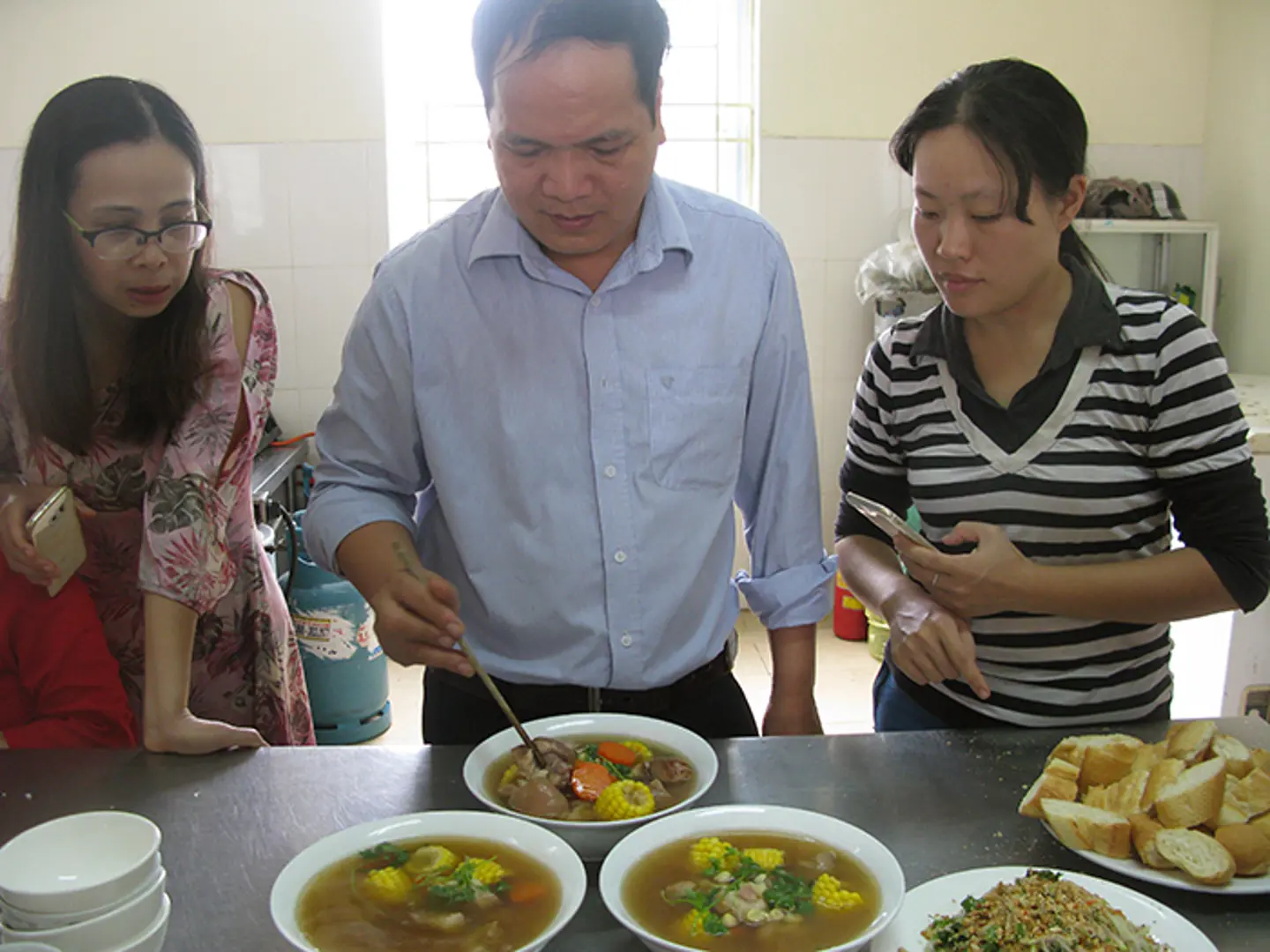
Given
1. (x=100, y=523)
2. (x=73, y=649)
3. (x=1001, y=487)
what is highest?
(x=1001, y=487)

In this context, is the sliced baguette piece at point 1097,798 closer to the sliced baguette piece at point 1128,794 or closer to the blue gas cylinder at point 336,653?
the sliced baguette piece at point 1128,794

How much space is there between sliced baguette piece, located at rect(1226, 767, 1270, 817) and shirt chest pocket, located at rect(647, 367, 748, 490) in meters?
0.72

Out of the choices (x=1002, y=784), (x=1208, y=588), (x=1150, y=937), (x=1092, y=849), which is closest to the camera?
(x=1150, y=937)

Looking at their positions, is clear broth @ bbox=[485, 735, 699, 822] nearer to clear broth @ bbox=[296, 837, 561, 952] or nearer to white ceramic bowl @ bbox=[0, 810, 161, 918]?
clear broth @ bbox=[296, 837, 561, 952]

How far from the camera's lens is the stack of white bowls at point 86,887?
0.90 metres

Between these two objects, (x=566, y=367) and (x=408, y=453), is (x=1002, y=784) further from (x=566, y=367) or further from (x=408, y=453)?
(x=408, y=453)

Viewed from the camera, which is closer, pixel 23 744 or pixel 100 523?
pixel 23 744

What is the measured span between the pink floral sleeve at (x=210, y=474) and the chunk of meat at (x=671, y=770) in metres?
0.74

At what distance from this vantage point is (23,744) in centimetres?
152

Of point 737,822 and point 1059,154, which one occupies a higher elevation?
point 1059,154

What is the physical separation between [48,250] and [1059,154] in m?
1.42

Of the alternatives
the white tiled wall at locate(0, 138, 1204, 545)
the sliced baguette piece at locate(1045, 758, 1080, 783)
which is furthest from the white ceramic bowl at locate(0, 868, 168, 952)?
the white tiled wall at locate(0, 138, 1204, 545)

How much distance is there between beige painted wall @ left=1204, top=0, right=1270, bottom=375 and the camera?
4109 mm

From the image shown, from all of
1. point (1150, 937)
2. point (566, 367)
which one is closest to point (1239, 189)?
point (566, 367)
